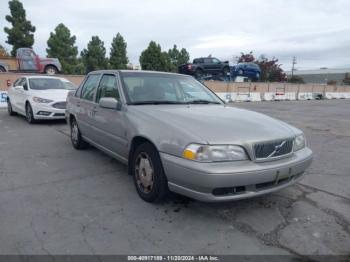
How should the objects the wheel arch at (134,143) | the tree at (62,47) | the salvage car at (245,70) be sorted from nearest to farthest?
the wheel arch at (134,143) → the salvage car at (245,70) → the tree at (62,47)

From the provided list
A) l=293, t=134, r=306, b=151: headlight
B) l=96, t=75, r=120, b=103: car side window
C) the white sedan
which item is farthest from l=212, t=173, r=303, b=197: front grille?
the white sedan

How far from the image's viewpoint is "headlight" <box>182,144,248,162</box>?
9.13 ft

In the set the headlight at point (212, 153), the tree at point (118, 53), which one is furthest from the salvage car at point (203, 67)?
the headlight at point (212, 153)

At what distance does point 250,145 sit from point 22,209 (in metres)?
2.58

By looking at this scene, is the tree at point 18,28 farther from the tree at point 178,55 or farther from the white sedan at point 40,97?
the white sedan at point 40,97

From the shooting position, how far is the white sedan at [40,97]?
8695 mm

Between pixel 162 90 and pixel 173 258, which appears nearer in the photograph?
pixel 173 258

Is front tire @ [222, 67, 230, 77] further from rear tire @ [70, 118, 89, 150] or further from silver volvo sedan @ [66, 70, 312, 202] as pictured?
silver volvo sedan @ [66, 70, 312, 202]

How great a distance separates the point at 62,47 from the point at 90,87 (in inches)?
1230

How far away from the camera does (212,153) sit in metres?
2.79

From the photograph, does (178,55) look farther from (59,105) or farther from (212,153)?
(212,153)

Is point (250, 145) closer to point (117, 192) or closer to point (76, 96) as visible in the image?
point (117, 192)

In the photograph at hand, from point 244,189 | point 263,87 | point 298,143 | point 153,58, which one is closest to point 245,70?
point 263,87

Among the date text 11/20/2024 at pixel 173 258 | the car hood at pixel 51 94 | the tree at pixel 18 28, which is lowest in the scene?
the date text 11/20/2024 at pixel 173 258
